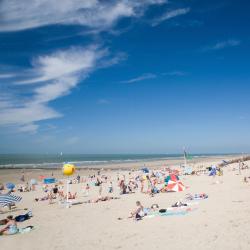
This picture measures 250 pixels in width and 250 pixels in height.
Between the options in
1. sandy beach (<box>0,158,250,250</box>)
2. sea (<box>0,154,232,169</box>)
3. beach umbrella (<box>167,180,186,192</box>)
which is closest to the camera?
sandy beach (<box>0,158,250,250</box>)

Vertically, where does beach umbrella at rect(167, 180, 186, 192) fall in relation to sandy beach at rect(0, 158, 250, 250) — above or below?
above

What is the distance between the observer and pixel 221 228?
9.93 m

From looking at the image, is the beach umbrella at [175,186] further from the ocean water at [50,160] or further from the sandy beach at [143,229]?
the ocean water at [50,160]

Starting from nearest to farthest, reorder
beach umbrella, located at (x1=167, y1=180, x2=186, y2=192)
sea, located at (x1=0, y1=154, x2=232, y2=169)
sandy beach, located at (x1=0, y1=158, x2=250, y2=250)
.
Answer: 1. sandy beach, located at (x1=0, y1=158, x2=250, y2=250)
2. beach umbrella, located at (x1=167, y1=180, x2=186, y2=192)
3. sea, located at (x1=0, y1=154, x2=232, y2=169)

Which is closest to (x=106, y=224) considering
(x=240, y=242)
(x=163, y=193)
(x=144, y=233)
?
(x=144, y=233)

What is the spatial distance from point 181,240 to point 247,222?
2.55 metres

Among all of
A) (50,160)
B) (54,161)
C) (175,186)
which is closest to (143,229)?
(175,186)

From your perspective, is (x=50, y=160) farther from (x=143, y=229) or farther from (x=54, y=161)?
(x=143, y=229)

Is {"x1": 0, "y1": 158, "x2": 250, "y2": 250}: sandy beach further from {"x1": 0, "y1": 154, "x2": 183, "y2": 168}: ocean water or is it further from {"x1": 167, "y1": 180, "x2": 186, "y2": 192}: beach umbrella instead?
{"x1": 0, "y1": 154, "x2": 183, "y2": 168}: ocean water

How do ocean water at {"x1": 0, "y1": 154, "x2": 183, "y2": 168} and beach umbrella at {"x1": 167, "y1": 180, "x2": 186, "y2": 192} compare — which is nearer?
beach umbrella at {"x1": 167, "y1": 180, "x2": 186, "y2": 192}

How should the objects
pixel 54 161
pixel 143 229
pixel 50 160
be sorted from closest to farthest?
pixel 143 229
pixel 54 161
pixel 50 160

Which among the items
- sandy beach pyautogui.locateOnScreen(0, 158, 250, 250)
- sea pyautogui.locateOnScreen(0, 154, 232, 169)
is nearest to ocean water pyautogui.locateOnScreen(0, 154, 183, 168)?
sea pyautogui.locateOnScreen(0, 154, 232, 169)

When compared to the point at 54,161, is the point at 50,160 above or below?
above

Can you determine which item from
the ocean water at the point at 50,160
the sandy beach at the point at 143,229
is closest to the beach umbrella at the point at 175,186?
the sandy beach at the point at 143,229
